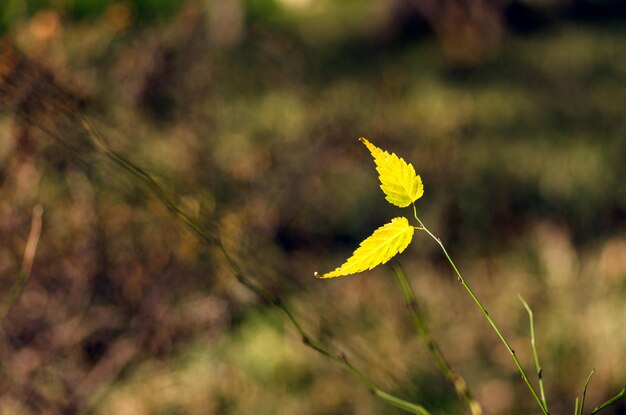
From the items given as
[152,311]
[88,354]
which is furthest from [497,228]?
[88,354]

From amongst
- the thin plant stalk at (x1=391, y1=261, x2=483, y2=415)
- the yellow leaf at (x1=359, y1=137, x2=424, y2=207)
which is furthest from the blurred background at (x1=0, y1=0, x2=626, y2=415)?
the yellow leaf at (x1=359, y1=137, x2=424, y2=207)

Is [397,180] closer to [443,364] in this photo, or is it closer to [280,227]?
[443,364]

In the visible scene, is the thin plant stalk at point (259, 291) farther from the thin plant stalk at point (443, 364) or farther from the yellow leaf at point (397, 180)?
the yellow leaf at point (397, 180)

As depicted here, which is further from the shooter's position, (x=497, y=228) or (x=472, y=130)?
(x=472, y=130)

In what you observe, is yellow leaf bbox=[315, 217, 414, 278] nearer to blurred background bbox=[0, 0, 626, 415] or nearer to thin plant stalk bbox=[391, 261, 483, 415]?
thin plant stalk bbox=[391, 261, 483, 415]

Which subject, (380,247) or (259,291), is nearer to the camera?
(380,247)

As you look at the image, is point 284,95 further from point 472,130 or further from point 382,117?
point 472,130

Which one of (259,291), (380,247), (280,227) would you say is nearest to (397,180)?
(380,247)
